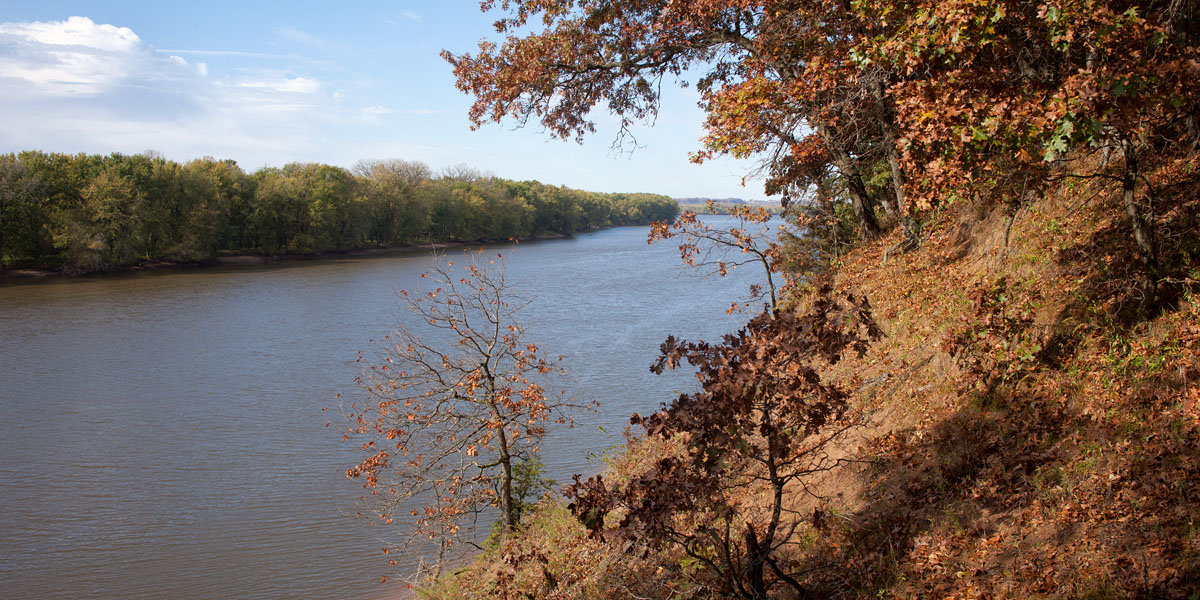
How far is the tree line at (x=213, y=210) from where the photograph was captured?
2048 inches

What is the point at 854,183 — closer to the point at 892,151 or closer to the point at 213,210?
the point at 892,151

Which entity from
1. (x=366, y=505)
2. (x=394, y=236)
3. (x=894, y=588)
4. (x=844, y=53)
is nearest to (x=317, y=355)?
(x=366, y=505)

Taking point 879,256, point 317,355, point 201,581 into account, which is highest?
point 879,256

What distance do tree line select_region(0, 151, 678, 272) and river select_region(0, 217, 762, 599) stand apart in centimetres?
1879

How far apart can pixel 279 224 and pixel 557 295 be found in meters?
43.1

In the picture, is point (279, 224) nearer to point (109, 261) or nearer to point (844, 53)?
point (109, 261)

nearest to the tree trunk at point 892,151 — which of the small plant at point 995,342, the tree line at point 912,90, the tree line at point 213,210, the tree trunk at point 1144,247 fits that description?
the tree line at point 912,90

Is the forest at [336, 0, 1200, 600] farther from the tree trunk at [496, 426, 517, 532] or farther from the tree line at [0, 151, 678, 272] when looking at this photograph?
the tree line at [0, 151, 678, 272]

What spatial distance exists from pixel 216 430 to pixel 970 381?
16.8m

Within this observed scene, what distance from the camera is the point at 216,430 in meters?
17.7

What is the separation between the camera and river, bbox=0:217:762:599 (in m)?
12.1

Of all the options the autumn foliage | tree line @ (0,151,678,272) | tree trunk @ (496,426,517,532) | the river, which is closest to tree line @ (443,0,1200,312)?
the autumn foliage

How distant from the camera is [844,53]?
920 centimetres

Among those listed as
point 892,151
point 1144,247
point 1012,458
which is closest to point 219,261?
point 892,151
